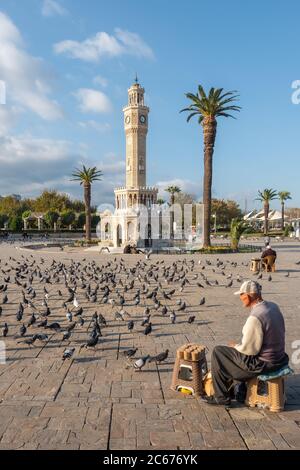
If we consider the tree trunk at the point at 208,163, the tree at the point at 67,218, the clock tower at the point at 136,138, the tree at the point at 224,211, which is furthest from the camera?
the tree at the point at 224,211

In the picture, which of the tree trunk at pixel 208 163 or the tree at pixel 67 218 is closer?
the tree trunk at pixel 208 163

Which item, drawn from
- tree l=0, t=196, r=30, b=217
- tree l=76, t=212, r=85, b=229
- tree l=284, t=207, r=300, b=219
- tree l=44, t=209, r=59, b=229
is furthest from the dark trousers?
tree l=284, t=207, r=300, b=219

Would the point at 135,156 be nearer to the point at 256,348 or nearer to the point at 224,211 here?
the point at 224,211

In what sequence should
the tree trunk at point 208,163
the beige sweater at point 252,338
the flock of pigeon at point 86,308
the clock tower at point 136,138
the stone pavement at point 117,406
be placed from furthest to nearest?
the clock tower at point 136,138, the tree trunk at point 208,163, the flock of pigeon at point 86,308, the beige sweater at point 252,338, the stone pavement at point 117,406

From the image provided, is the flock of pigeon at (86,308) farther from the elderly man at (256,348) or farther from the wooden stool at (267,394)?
the wooden stool at (267,394)

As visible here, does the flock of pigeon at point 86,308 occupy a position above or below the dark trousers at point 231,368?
below

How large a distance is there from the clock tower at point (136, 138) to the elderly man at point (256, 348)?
188ft

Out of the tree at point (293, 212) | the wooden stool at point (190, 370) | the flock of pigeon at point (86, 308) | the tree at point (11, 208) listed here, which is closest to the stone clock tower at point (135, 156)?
the tree at point (11, 208)

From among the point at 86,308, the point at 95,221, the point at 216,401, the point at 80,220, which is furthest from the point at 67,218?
the point at 216,401

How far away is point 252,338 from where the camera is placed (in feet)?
16.0

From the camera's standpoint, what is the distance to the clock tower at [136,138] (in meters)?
62.4

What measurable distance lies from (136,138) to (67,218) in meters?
26.9

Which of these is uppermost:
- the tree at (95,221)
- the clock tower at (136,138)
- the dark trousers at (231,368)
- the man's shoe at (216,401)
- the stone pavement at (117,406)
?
the clock tower at (136,138)

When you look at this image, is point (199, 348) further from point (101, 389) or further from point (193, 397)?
point (101, 389)
